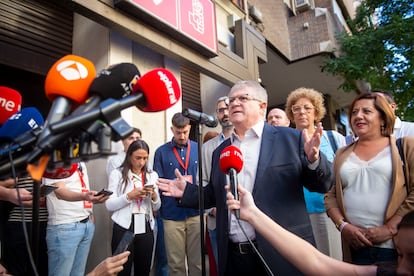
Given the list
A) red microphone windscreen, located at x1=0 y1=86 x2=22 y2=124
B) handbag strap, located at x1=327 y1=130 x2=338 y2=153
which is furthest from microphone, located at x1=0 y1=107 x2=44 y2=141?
handbag strap, located at x1=327 y1=130 x2=338 y2=153

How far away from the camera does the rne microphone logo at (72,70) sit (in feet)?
3.66

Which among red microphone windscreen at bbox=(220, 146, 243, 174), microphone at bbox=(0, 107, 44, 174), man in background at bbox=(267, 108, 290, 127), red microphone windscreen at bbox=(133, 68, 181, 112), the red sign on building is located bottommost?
red microphone windscreen at bbox=(220, 146, 243, 174)

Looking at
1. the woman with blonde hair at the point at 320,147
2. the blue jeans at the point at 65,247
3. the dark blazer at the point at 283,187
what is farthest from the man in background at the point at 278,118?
the blue jeans at the point at 65,247

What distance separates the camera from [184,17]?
5.14 metres

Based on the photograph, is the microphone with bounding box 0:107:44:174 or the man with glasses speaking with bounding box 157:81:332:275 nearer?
the microphone with bounding box 0:107:44:174

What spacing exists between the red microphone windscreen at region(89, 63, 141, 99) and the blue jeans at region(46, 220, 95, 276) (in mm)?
2368

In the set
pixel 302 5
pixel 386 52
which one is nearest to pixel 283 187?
pixel 386 52

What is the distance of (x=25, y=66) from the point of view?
374cm

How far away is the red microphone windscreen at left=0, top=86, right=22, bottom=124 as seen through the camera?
5.75 feet

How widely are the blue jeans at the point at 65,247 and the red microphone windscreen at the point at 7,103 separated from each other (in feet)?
5.24

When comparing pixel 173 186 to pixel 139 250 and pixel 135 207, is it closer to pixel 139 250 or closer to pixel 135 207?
pixel 135 207

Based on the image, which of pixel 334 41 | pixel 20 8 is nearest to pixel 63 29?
pixel 20 8

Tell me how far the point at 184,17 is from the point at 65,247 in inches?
153

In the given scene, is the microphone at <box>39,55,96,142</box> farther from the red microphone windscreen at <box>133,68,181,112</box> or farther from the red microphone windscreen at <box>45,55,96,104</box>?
the red microphone windscreen at <box>133,68,181,112</box>
